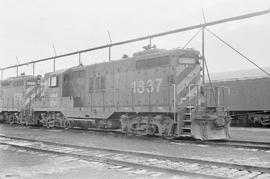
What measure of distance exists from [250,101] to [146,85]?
35.9 ft

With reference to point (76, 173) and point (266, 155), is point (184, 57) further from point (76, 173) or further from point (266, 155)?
point (76, 173)

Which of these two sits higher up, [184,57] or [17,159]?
[184,57]

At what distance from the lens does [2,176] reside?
6773 mm

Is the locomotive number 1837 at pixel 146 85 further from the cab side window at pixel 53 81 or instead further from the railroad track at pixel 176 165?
the cab side window at pixel 53 81

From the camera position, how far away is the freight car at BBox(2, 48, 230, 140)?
1280 centimetres

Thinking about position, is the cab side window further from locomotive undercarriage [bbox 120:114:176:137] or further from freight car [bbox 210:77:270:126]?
freight car [bbox 210:77:270:126]

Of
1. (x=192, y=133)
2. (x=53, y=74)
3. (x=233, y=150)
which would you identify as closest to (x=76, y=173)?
(x=233, y=150)

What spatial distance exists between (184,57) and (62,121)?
8.71 m

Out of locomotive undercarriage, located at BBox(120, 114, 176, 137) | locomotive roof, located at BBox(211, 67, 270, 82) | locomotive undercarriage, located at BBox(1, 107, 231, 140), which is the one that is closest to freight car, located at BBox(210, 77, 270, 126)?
locomotive roof, located at BBox(211, 67, 270, 82)

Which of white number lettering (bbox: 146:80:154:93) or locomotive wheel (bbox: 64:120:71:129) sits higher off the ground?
white number lettering (bbox: 146:80:154:93)

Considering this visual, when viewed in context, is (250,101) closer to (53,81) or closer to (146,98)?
(146,98)

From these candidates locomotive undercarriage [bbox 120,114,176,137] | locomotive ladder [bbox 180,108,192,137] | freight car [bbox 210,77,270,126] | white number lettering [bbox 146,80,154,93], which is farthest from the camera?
freight car [bbox 210,77,270,126]

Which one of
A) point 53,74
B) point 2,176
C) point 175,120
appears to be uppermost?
point 53,74

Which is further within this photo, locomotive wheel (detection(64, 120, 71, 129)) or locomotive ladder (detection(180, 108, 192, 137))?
locomotive wheel (detection(64, 120, 71, 129))
